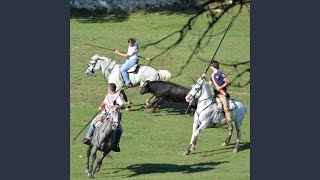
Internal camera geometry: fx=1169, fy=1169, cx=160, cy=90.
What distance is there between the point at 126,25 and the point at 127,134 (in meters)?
16.0

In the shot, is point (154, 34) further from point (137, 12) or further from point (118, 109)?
point (118, 109)

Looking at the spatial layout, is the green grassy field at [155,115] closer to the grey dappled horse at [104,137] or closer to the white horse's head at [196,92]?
the grey dappled horse at [104,137]

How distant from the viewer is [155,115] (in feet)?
92.8

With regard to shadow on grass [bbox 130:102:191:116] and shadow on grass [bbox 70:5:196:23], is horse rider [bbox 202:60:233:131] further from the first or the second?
shadow on grass [bbox 70:5:196:23]

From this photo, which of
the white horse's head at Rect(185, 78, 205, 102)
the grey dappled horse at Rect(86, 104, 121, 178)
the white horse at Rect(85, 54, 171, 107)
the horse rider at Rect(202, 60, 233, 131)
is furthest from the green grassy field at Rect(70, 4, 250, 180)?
the white horse's head at Rect(185, 78, 205, 102)

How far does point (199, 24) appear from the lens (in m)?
42.2

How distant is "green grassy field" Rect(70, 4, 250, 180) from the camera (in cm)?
2264

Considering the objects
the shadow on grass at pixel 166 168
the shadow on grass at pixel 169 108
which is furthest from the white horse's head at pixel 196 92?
the shadow on grass at pixel 169 108

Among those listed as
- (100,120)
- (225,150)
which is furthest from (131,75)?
(100,120)

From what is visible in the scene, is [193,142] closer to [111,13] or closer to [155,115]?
[155,115]

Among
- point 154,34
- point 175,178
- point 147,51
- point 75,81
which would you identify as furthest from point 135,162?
point 154,34

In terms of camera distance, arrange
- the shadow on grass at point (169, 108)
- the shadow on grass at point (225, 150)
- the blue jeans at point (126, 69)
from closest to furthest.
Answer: the shadow on grass at point (225, 150) → the blue jeans at point (126, 69) → the shadow on grass at point (169, 108)

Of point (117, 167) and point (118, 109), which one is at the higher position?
point (118, 109)

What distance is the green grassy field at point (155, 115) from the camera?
2264 cm
